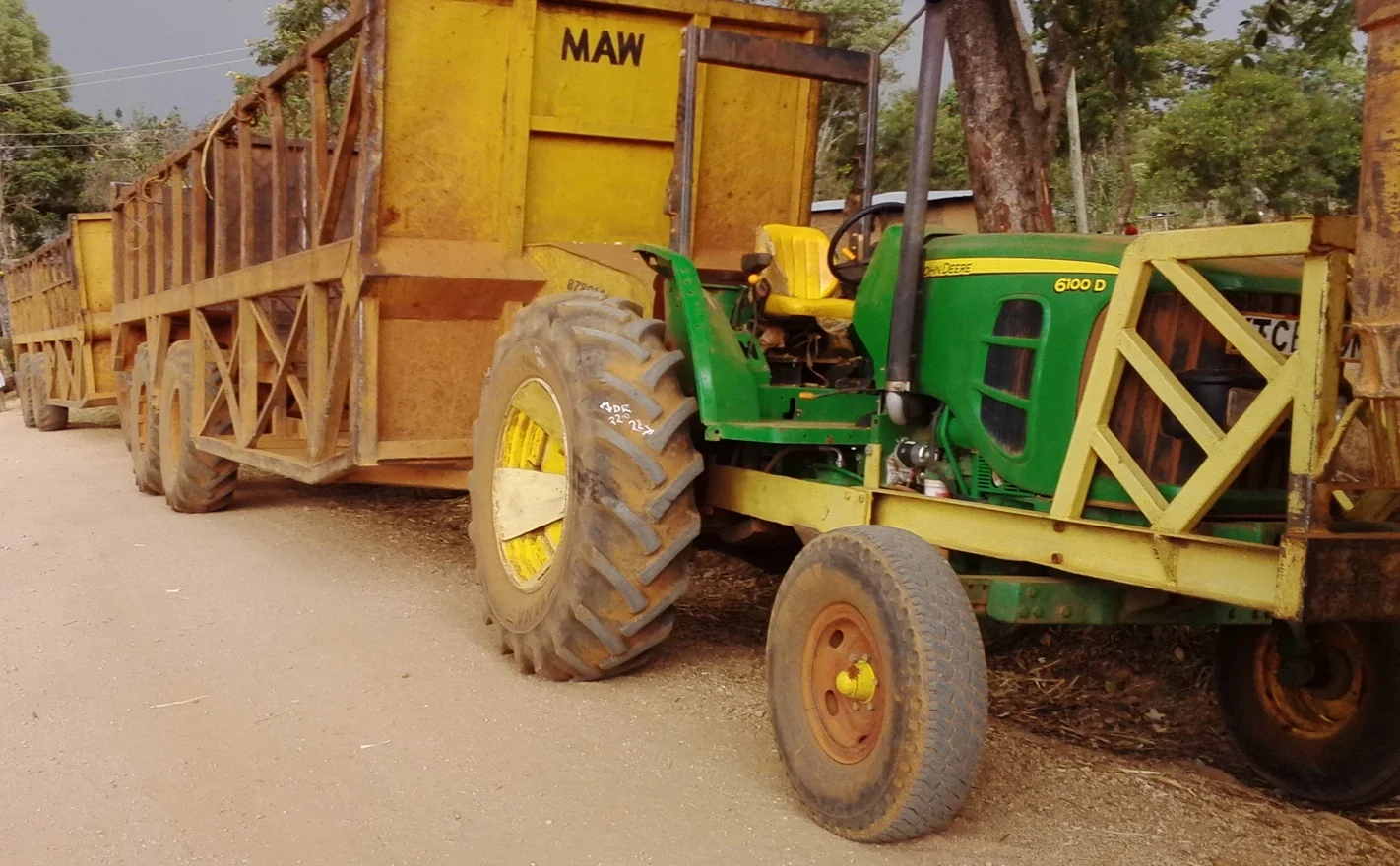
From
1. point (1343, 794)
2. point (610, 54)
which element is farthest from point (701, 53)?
point (1343, 794)

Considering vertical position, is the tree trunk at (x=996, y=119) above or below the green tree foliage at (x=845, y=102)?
below

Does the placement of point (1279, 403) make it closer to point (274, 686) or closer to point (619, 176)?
point (274, 686)

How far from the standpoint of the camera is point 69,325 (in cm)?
1470

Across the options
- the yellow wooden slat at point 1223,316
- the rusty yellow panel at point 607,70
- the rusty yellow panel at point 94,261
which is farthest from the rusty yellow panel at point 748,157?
the rusty yellow panel at point 94,261

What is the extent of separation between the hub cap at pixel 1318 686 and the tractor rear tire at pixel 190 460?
6645 millimetres

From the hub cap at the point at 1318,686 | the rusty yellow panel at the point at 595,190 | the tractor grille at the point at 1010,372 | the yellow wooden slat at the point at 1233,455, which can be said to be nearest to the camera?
the yellow wooden slat at the point at 1233,455

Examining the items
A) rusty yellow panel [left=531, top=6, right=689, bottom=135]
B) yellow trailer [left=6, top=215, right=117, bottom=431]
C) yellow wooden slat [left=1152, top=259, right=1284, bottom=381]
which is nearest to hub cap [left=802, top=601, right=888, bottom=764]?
yellow wooden slat [left=1152, top=259, right=1284, bottom=381]

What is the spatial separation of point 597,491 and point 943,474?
118 cm

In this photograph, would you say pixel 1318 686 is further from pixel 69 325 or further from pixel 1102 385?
pixel 69 325

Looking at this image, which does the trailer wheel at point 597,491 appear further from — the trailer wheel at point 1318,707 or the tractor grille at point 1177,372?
the trailer wheel at point 1318,707

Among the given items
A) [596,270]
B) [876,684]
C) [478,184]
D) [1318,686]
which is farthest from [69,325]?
[1318,686]

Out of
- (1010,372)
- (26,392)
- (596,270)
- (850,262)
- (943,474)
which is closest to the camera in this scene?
(1010,372)

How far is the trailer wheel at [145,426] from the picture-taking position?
965 cm

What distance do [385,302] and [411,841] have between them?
3.21 metres
